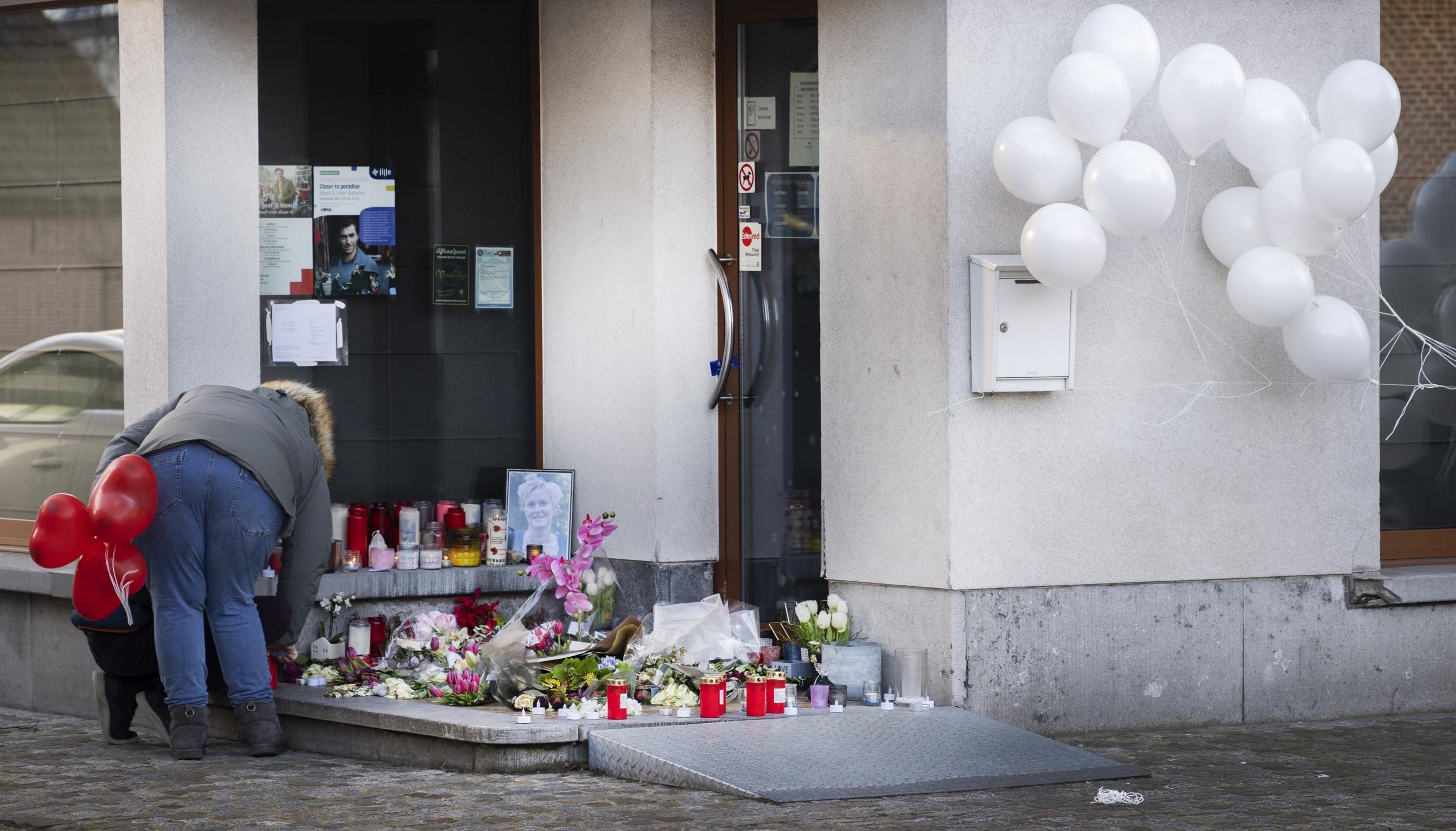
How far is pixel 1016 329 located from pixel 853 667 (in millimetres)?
1402

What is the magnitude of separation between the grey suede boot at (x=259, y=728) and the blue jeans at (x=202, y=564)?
37mm

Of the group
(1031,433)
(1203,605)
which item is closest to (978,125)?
(1031,433)

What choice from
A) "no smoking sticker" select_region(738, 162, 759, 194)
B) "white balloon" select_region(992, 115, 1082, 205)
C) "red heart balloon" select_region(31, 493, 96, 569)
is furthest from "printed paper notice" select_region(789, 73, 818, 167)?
"red heart balloon" select_region(31, 493, 96, 569)

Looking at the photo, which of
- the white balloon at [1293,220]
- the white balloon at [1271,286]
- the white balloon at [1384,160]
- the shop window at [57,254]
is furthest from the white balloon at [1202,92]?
the shop window at [57,254]

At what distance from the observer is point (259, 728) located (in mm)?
5496

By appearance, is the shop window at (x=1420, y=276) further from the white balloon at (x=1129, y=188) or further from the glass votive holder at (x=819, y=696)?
the glass votive holder at (x=819, y=696)

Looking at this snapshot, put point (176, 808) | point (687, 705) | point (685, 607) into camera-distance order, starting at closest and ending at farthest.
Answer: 1. point (176, 808)
2. point (687, 705)
3. point (685, 607)

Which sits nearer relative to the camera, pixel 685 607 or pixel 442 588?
pixel 685 607

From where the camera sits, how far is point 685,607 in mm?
6219

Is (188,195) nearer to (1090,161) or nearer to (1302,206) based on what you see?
(1090,161)

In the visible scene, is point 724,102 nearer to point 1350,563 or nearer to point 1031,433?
point 1031,433

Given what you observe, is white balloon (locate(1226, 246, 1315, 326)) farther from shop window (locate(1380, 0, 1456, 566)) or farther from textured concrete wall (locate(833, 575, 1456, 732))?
shop window (locate(1380, 0, 1456, 566))

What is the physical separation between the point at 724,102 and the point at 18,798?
12.5 ft

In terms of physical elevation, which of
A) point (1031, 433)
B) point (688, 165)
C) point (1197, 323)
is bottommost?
point (1031, 433)
